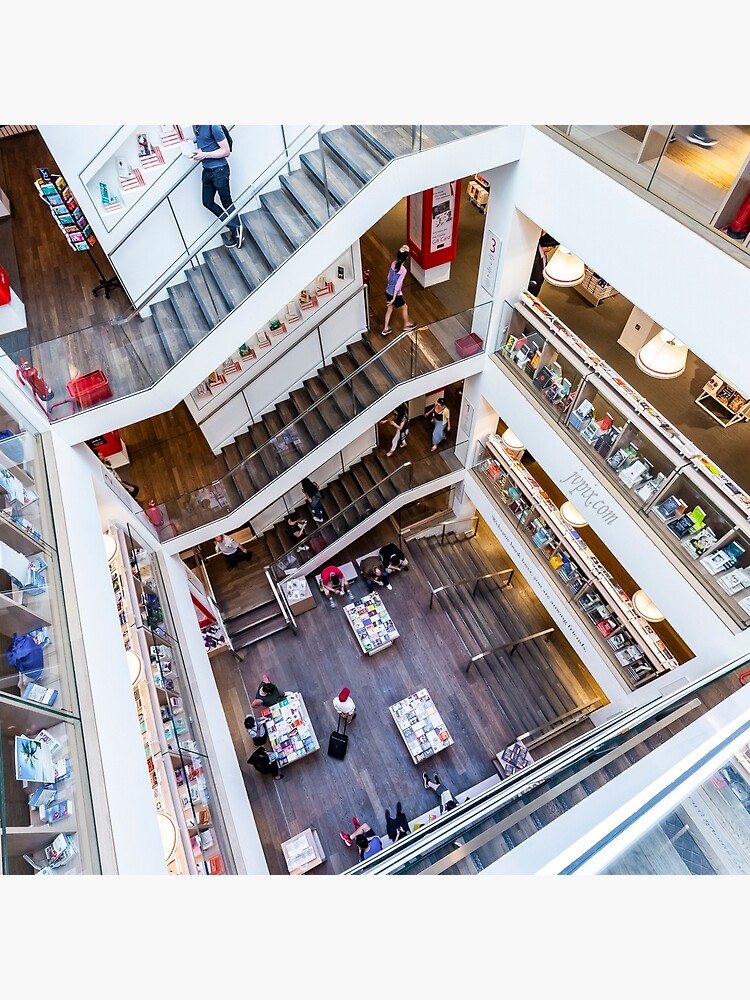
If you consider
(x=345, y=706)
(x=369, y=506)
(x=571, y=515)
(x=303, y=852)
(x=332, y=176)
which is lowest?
(x=303, y=852)

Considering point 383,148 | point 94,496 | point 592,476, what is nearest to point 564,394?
point 592,476

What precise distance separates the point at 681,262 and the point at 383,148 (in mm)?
3388

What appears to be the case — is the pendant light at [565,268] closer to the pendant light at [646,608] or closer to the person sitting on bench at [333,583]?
the pendant light at [646,608]

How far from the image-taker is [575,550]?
26.0 feet

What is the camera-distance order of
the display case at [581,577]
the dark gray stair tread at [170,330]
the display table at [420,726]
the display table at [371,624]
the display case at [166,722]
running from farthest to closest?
the display table at [371,624]
the display table at [420,726]
the display case at [581,577]
the dark gray stair tread at [170,330]
the display case at [166,722]

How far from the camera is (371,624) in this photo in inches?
398

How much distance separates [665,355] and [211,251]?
5.34 m

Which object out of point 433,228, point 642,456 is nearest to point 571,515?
point 642,456

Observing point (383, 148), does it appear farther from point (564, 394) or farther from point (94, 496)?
point (94, 496)

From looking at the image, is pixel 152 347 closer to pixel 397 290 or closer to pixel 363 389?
pixel 363 389

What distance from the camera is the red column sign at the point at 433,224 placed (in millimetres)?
9008

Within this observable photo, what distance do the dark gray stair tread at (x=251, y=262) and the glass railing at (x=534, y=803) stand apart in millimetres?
5580

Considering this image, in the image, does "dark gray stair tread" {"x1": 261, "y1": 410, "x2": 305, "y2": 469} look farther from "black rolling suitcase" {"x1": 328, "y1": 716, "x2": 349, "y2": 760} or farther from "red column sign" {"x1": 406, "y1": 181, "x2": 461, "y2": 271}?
"black rolling suitcase" {"x1": 328, "y1": 716, "x2": 349, "y2": 760}

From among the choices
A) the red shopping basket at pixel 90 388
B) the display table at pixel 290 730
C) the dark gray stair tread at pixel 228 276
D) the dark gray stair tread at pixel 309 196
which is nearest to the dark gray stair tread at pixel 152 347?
the red shopping basket at pixel 90 388
